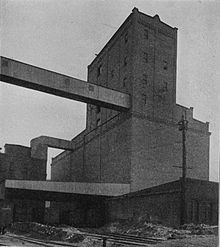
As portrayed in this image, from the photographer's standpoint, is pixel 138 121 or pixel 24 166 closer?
pixel 138 121

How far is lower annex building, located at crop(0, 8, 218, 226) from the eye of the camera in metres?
11.1

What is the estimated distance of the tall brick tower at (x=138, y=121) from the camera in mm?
12110

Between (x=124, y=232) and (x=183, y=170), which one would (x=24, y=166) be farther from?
(x=183, y=170)

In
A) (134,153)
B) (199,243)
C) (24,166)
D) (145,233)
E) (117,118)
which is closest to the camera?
(199,243)

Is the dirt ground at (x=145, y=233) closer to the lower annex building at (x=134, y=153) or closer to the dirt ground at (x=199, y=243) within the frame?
the dirt ground at (x=199, y=243)

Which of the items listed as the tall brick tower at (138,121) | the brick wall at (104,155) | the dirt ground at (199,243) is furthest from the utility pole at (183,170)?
the brick wall at (104,155)

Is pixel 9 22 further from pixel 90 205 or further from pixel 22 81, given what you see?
pixel 90 205

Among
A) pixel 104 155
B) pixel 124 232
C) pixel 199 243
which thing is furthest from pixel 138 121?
pixel 199 243

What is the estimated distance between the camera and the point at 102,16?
855cm

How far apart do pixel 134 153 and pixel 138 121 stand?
164cm

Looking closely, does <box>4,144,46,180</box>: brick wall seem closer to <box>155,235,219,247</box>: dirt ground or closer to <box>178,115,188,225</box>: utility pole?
<box>178,115,188,225</box>: utility pole

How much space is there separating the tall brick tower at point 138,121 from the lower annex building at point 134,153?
4 centimetres

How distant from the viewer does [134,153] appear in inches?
677

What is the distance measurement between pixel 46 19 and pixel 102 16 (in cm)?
146
